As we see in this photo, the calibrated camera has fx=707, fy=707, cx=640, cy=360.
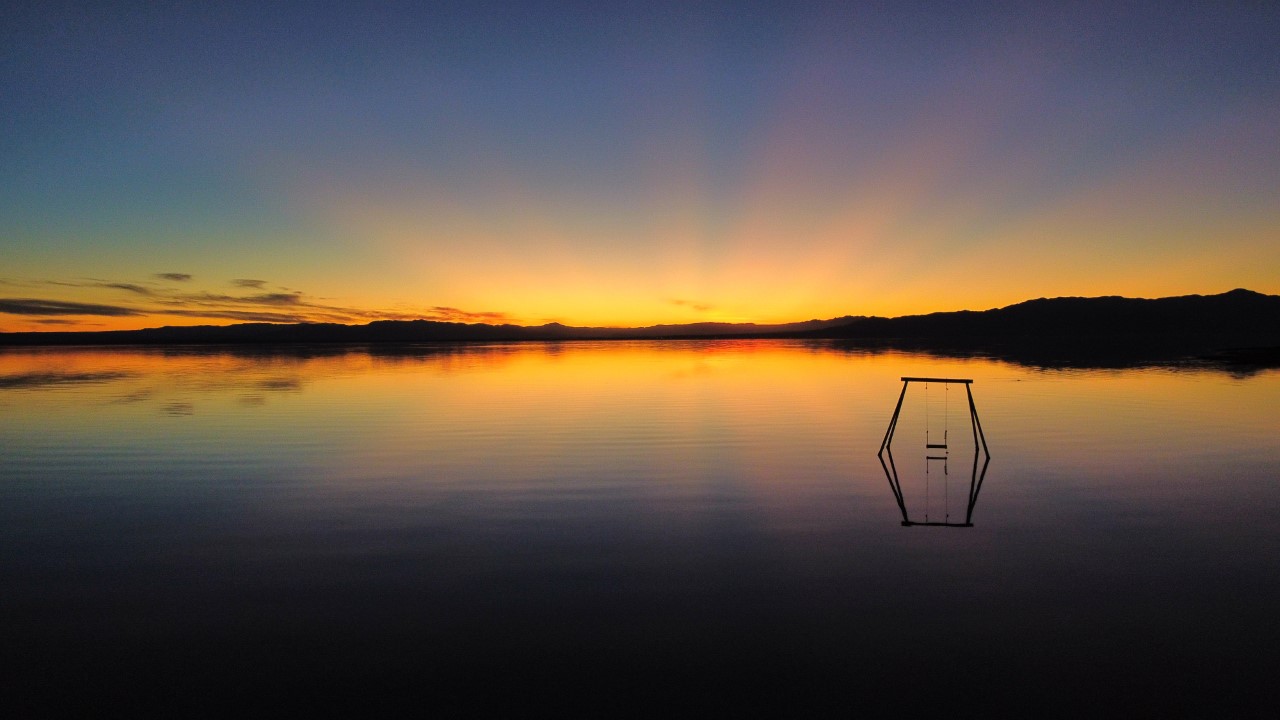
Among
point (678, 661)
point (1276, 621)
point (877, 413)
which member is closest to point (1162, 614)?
point (1276, 621)

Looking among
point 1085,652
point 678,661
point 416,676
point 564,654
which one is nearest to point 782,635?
point 678,661

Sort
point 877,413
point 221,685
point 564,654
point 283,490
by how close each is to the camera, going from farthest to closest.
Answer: point 877,413 < point 283,490 < point 564,654 < point 221,685

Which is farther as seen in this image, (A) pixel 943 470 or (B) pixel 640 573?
(A) pixel 943 470

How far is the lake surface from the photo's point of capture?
8008 mm

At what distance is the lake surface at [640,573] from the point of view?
8.01 meters

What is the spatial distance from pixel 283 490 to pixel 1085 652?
17382 millimetres

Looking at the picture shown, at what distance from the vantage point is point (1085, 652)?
8.66m

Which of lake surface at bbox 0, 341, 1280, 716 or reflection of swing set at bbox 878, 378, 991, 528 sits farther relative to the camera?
reflection of swing set at bbox 878, 378, 991, 528

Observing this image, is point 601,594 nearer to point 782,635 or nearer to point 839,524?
point 782,635

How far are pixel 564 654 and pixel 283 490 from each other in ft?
41.1

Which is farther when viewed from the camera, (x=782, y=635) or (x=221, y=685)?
(x=782, y=635)

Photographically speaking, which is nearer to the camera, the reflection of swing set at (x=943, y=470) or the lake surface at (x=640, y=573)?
the lake surface at (x=640, y=573)

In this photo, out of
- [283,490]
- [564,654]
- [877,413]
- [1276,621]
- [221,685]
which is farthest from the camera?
[877,413]

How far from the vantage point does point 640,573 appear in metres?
11.6
